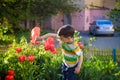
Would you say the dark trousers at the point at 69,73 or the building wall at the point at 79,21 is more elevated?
the building wall at the point at 79,21

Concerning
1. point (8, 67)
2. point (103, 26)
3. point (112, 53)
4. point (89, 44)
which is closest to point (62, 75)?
point (8, 67)

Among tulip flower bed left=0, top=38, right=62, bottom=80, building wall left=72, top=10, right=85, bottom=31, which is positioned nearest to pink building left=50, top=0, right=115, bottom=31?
building wall left=72, top=10, right=85, bottom=31

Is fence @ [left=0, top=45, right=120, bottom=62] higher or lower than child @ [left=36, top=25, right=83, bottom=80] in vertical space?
lower

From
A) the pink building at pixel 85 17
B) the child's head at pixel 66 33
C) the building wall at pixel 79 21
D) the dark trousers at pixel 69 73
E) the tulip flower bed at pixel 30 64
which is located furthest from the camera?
the building wall at pixel 79 21

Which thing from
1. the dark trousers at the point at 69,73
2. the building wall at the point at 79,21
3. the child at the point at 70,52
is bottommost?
the dark trousers at the point at 69,73

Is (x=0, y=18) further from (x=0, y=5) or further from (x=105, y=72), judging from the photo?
(x=105, y=72)

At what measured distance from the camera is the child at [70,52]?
530cm

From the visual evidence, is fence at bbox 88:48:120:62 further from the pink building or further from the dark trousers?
the pink building

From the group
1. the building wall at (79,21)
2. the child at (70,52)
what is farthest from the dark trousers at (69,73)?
the building wall at (79,21)

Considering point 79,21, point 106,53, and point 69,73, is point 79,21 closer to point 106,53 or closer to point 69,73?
point 106,53

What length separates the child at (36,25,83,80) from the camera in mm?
5301

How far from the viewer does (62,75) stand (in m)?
5.98

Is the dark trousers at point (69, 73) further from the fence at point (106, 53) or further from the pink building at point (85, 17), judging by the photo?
the pink building at point (85, 17)

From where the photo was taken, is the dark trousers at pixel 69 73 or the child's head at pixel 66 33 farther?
the dark trousers at pixel 69 73
